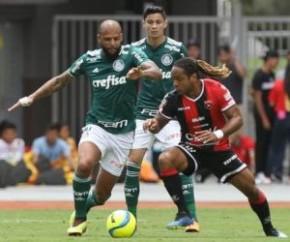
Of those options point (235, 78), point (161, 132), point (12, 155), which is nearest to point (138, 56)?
point (161, 132)

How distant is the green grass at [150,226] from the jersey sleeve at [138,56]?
5.72ft

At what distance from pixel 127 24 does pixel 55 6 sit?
6.10 ft

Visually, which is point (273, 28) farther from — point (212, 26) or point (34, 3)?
point (34, 3)

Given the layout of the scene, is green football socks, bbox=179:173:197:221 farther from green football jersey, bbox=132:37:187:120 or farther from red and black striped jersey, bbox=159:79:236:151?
red and black striped jersey, bbox=159:79:236:151

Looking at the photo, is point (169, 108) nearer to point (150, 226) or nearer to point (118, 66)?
point (118, 66)

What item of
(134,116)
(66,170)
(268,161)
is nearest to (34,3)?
(66,170)

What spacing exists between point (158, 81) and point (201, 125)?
1697 millimetres

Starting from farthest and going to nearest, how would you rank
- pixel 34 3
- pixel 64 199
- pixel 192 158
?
1. pixel 34 3
2. pixel 64 199
3. pixel 192 158

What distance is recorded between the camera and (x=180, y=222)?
14.0 m

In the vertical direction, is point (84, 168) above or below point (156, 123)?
below

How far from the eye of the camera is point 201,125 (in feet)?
42.3

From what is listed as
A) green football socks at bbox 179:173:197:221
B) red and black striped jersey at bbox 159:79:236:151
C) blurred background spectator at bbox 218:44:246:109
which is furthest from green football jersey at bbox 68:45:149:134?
blurred background spectator at bbox 218:44:246:109

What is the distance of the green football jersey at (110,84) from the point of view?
44.1 feet

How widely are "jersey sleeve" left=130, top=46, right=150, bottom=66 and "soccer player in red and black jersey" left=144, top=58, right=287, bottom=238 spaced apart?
0.52 metres
